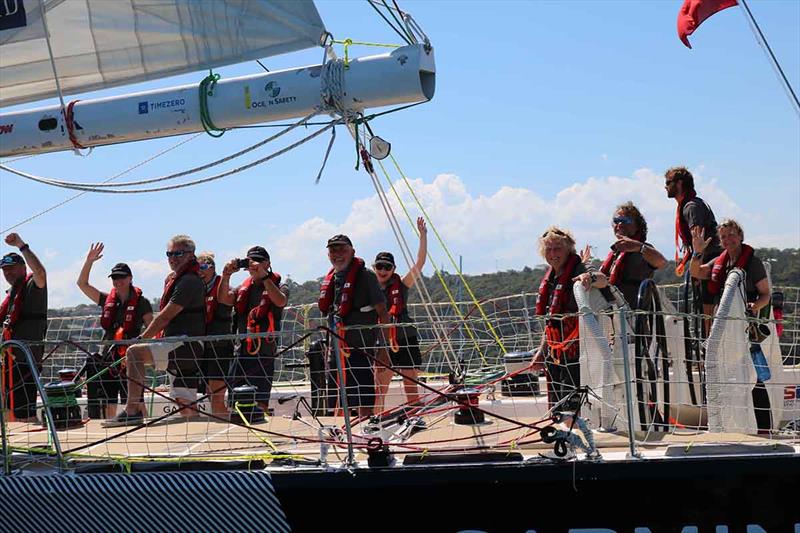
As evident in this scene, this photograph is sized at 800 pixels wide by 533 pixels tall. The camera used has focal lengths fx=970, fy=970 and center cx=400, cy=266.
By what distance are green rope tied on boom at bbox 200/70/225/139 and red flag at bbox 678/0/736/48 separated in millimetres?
3468

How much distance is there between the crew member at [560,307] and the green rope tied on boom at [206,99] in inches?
92.9

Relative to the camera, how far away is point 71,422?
6617mm

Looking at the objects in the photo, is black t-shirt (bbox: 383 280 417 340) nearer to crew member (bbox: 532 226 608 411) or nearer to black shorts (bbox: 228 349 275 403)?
A: black shorts (bbox: 228 349 275 403)

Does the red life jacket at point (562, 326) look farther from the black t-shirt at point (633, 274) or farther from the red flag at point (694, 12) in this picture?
the red flag at point (694, 12)

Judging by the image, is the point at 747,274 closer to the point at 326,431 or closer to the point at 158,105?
the point at 326,431

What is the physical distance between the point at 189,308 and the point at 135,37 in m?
1.92

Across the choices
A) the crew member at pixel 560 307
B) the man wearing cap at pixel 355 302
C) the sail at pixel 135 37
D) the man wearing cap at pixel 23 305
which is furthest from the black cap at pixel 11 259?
the crew member at pixel 560 307

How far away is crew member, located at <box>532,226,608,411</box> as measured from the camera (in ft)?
19.4

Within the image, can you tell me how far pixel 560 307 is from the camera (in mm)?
6059

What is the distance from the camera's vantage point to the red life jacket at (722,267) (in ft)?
19.3

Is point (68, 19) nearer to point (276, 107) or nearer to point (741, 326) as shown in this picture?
point (276, 107)

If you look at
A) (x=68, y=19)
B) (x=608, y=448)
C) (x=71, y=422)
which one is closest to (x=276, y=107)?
(x=68, y=19)

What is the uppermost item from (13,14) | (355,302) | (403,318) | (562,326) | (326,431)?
(13,14)

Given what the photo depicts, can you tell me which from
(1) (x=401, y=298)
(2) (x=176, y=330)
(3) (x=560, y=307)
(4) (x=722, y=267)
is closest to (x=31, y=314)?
(2) (x=176, y=330)
